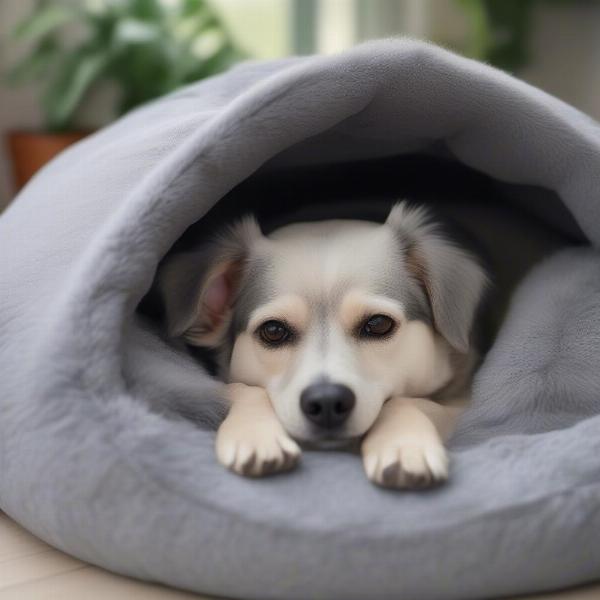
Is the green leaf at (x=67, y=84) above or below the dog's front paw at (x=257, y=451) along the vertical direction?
below

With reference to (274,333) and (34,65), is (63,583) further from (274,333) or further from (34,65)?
(34,65)

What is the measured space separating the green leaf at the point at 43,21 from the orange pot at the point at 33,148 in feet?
1.29

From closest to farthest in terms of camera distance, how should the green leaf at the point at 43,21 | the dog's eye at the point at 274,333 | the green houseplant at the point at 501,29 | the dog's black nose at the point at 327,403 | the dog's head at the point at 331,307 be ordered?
the dog's black nose at the point at 327,403
the dog's head at the point at 331,307
the dog's eye at the point at 274,333
the green leaf at the point at 43,21
the green houseplant at the point at 501,29

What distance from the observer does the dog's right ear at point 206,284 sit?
1.58 meters

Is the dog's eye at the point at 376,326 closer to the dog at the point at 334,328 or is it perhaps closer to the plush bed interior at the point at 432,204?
the dog at the point at 334,328

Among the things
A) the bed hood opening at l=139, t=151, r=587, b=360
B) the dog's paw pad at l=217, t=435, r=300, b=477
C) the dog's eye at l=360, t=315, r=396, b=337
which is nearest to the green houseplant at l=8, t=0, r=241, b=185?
the bed hood opening at l=139, t=151, r=587, b=360

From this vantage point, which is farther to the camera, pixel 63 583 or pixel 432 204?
pixel 432 204

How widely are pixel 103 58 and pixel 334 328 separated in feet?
7.68

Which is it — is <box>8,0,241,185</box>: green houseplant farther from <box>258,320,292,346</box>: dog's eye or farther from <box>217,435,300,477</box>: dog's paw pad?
<box>217,435,300,477</box>: dog's paw pad

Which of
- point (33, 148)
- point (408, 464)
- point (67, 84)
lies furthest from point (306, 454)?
point (67, 84)

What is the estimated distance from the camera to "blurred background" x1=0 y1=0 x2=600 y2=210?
134 inches

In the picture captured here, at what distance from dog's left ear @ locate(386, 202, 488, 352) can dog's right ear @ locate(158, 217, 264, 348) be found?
306 millimetres

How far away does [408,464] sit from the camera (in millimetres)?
1184

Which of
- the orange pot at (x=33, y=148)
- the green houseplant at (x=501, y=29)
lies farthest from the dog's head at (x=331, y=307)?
the green houseplant at (x=501, y=29)
